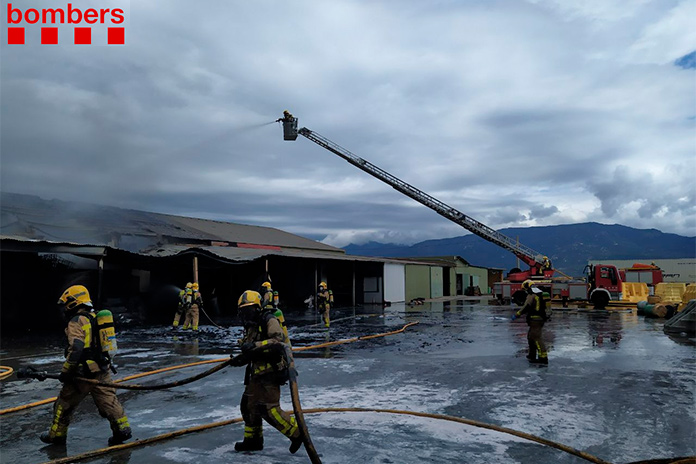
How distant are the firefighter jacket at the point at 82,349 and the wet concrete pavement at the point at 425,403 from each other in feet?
2.76

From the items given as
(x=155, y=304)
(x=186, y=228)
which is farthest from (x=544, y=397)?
(x=186, y=228)

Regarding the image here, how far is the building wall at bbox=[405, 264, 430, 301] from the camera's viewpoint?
36.1 metres

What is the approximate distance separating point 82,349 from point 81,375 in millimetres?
301

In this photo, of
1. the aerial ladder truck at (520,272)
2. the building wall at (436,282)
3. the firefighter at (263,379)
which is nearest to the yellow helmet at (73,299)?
the firefighter at (263,379)

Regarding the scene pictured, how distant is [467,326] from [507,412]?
37.7ft

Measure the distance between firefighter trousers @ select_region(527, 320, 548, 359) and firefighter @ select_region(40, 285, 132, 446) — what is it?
7349mm

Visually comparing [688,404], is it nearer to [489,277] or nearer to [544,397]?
[544,397]

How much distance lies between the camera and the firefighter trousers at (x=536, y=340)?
9398 mm

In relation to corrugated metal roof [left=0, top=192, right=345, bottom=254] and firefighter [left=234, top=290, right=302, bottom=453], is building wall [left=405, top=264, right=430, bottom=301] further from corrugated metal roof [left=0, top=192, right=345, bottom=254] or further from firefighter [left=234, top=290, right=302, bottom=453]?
firefighter [left=234, top=290, right=302, bottom=453]

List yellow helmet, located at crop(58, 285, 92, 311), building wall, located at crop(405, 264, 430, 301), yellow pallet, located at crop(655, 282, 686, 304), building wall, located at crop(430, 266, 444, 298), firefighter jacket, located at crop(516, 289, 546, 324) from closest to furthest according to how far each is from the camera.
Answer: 1. yellow helmet, located at crop(58, 285, 92, 311)
2. firefighter jacket, located at crop(516, 289, 546, 324)
3. yellow pallet, located at crop(655, 282, 686, 304)
4. building wall, located at crop(405, 264, 430, 301)
5. building wall, located at crop(430, 266, 444, 298)

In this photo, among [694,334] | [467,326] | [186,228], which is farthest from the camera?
[186,228]

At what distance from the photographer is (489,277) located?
5738cm

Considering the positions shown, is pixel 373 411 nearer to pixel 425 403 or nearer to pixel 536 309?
pixel 425 403

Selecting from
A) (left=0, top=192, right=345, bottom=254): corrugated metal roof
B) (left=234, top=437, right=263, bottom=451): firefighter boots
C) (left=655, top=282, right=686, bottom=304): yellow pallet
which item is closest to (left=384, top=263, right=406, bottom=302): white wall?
(left=0, top=192, right=345, bottom=254): corrugated metal roof
